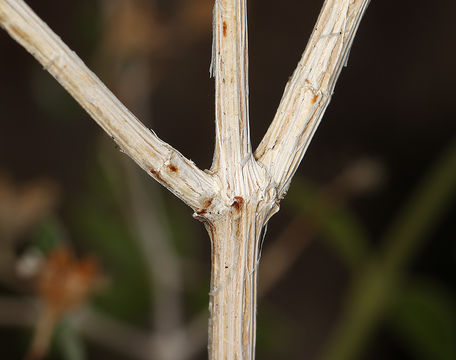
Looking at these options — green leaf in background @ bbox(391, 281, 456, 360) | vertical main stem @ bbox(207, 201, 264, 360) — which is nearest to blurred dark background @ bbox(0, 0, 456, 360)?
green leaf in background @ bbox(391, 281, 456, 360)

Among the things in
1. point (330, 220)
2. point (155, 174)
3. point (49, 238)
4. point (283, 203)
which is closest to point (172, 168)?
point (155, 174)

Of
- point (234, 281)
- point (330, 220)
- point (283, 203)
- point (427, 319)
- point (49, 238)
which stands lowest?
point (234, 281)

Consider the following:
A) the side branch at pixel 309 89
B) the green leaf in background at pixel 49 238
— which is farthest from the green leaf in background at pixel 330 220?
the side branch at pixel 309 89

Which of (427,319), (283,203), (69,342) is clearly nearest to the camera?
(69,342)

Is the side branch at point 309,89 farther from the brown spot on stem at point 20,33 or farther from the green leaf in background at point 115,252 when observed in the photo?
the green leaf in background at point 115,252

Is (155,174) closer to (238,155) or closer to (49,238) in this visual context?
(238,155)

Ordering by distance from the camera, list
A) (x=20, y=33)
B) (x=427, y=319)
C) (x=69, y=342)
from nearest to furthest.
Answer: (x=20, y=33), (x=69, y=342), (x=427, y=319)

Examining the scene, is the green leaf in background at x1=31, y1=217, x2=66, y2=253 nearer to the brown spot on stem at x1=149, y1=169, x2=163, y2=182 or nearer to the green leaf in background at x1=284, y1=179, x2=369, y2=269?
the brown spot on stem at x1=149, y1=169, x2=163, y2=182
